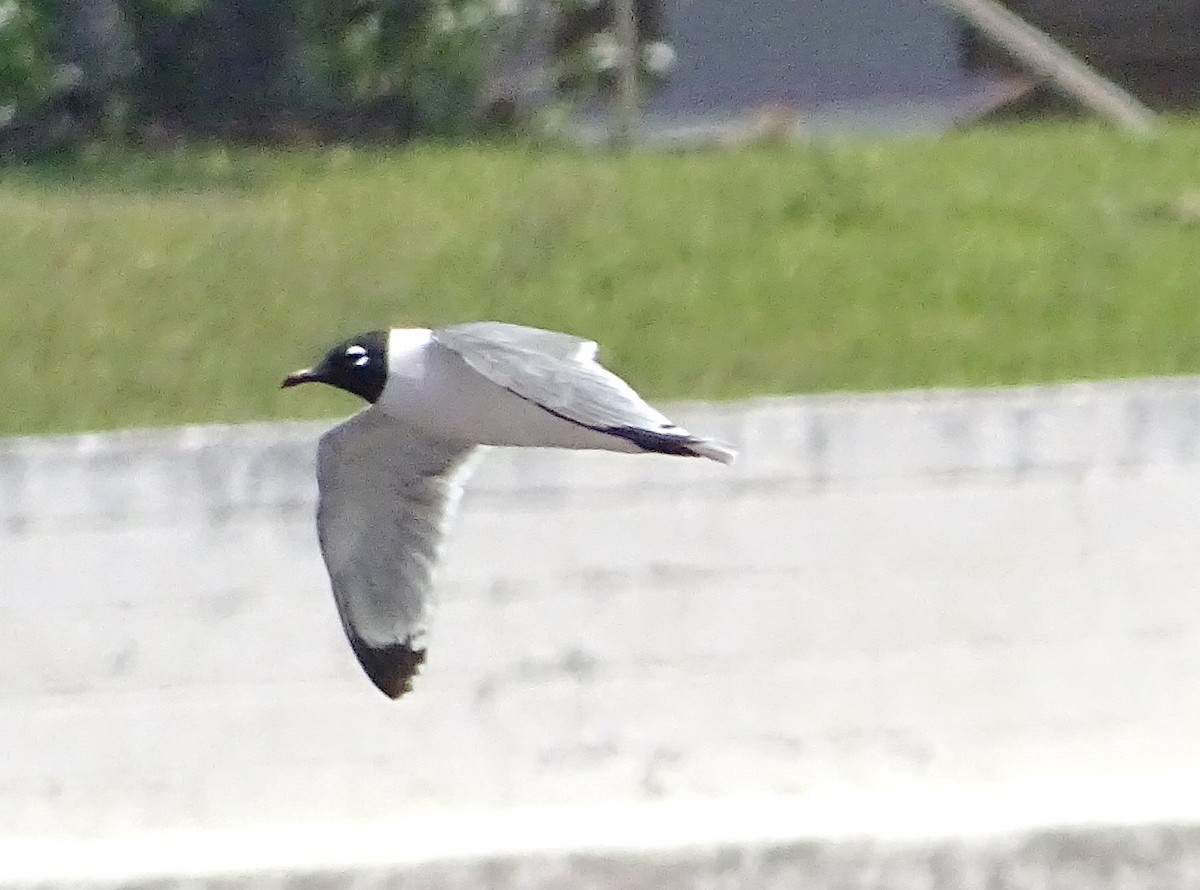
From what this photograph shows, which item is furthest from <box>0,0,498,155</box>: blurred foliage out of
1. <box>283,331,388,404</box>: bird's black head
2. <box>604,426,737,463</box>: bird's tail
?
<box>604,426,737,463</box>: bird's tail

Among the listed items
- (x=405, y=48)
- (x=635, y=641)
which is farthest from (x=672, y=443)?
(x=405, y=48)

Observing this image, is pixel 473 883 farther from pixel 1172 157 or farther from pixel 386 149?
pixel 1172 157

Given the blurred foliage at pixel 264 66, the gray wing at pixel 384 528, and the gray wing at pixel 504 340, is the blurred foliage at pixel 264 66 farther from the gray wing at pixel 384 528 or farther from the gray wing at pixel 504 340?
the gray wing at pixel 504 340

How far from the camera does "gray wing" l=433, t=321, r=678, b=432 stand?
75cm

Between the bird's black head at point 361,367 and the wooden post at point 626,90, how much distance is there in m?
3.17

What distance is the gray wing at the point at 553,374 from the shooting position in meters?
0.75

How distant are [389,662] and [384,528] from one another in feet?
0.25

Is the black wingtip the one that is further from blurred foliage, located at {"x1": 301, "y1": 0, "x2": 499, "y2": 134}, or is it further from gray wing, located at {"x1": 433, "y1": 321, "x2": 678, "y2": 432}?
blurred foliage, located at {"x1": 301, "y1": 0, "x2": 499, "y2": 134}

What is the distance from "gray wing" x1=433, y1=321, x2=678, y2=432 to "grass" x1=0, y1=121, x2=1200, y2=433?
1.84 meters

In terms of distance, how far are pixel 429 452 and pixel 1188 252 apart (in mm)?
2802

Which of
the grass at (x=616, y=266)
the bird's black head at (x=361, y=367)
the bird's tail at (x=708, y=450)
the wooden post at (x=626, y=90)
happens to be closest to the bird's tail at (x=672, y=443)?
the bird's tail at (x=708, y=450)

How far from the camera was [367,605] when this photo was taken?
0.98m

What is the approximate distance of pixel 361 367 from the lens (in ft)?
2.74

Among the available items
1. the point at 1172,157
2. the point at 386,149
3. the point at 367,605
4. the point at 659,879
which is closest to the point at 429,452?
the point at 367,605
